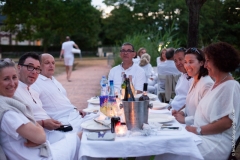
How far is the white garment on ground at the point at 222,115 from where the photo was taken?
305 cm

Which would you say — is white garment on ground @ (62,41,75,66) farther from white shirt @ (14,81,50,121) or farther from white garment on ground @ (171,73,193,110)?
white shirt @ (14,81,50,121)

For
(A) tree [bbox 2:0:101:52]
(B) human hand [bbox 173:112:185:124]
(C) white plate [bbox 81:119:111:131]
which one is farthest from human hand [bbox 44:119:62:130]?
(A) tree [bbox 2:0:101:52]

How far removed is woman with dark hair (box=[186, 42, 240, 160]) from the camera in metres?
3.06

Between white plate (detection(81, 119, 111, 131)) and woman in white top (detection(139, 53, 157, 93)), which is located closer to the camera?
white plate (detection(81, 119, 111, 131))

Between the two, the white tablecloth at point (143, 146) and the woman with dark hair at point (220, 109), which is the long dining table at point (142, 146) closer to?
the white tablecloth at point (143, 146)

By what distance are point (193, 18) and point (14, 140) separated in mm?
5748

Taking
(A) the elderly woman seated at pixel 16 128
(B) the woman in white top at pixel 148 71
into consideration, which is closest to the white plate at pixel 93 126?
(A) the elderly woman seated at pixel 16 128

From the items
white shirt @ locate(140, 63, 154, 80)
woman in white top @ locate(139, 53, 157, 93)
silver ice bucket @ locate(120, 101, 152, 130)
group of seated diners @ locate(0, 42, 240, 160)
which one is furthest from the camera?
white shirt @ locate(140, 63, 154, 80)

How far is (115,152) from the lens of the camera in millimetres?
2719

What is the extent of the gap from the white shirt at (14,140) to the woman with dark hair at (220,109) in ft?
4.60

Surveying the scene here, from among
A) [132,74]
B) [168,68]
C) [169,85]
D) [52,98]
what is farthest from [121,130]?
[168,68]

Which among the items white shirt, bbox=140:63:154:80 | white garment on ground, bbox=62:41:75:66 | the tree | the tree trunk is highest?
the tree

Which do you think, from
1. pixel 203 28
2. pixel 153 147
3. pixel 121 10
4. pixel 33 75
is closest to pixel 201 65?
pixel 153 147

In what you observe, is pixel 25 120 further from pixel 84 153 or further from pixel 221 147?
pixel 221 147
